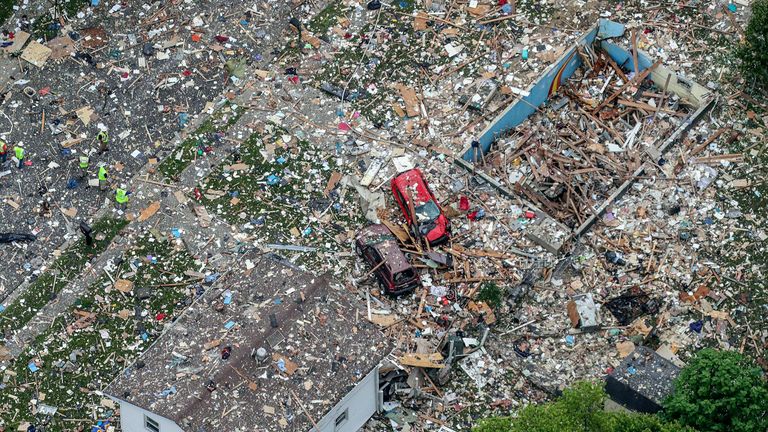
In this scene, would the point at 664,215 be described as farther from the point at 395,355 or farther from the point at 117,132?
the point at 117,132

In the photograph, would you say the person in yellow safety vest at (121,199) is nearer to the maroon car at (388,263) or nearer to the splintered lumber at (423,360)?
the maroon car at (388,263)

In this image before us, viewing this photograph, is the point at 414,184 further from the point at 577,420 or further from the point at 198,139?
the point at 577,420

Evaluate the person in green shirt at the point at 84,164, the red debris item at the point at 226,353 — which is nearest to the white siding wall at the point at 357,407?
the red debris item at the point at 226,353

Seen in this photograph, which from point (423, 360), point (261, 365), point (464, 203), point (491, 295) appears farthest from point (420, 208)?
point (261, 365)

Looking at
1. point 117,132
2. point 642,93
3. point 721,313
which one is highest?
point 117,132

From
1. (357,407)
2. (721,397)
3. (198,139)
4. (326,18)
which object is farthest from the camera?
(326,18)

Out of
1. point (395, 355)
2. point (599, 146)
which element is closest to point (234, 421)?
point (395, 355)

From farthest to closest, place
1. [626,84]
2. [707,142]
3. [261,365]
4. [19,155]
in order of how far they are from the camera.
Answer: [626,84] → [19,155] → [707,142] → [261,365]
